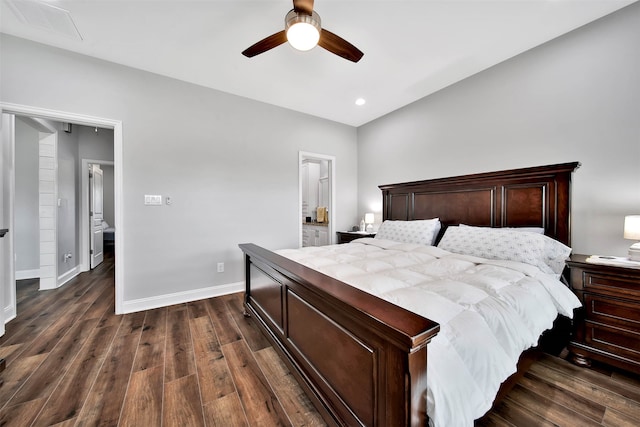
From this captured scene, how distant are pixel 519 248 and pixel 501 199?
770 millimetres

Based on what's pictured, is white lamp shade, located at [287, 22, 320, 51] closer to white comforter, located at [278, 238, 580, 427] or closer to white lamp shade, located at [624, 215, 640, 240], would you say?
white comforter, located at [278, 238, 580, 427]

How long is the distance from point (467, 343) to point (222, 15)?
2860 mm

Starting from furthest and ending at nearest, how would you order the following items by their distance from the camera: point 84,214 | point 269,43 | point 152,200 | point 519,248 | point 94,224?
point 94,224
point 84,214
point 152,200
point 519,248
point 269,43

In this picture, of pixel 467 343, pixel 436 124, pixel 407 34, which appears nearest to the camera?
pixel 467 343

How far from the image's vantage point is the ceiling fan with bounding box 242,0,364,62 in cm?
166

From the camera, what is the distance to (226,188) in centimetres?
334

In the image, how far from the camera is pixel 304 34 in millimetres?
1724

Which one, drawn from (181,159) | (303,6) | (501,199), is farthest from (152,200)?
(501,199)

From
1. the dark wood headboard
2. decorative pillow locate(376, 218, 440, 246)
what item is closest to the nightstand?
the dark wood headboard

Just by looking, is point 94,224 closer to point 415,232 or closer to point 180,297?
point 180,297

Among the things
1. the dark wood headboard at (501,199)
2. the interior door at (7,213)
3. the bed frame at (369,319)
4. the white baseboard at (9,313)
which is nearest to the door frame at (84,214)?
the interior door at (7,213)

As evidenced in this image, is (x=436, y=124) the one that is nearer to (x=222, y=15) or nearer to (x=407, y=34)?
(x=407, y=34)

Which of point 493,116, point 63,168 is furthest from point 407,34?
point 63,168

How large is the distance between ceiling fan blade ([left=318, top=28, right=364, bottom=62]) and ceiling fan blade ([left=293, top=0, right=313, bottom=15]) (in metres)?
0.18
